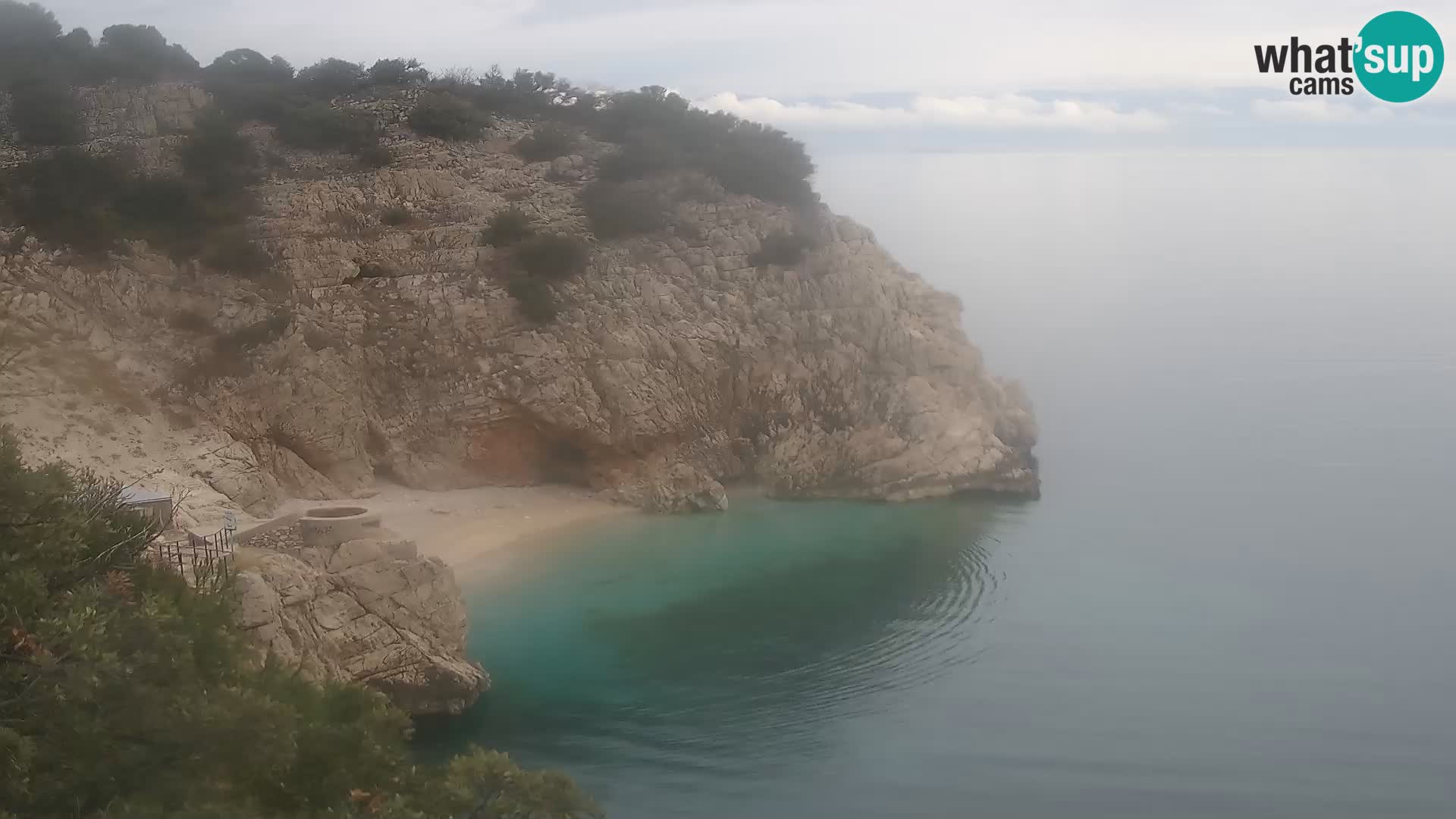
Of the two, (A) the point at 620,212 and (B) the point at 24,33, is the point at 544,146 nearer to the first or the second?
(A) the point at 620,212

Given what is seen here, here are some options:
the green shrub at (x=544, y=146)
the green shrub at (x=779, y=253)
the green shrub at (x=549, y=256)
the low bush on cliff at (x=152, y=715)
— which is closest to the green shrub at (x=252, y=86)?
the green shrub at (x=544, y=146)

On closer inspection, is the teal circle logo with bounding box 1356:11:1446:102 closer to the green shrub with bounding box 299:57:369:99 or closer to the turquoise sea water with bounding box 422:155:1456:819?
the turquoise sea water with bounding box 422:155:1456:819

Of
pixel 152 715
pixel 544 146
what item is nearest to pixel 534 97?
pixel 544 146

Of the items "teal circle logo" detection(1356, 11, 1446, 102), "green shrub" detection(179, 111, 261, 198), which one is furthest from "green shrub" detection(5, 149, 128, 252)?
"teal circle logo" detection(1356, 11, 1446, 102)

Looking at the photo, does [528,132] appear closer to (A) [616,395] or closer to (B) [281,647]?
(A) [616,395]

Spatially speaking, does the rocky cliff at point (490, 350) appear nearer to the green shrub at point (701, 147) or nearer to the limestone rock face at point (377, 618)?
the green shrub at point (701, 147)

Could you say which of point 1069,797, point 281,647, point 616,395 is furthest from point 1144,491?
point 281,647

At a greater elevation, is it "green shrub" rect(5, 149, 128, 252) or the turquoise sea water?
"green shrub" rect(5, 149, 128, 252)
